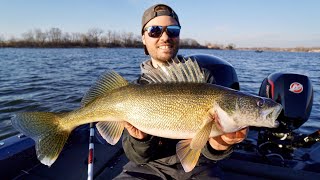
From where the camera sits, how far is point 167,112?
2.80 metres

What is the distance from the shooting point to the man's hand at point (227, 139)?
2836mm

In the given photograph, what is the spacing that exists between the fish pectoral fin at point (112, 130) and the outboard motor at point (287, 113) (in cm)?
244

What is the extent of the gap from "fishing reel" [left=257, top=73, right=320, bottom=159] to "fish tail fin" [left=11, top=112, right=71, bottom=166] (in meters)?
2.98

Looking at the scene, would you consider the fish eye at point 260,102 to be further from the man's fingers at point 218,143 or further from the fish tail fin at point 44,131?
the fish tail fin at point 44,131

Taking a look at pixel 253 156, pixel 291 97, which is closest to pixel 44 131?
pixel 253 156

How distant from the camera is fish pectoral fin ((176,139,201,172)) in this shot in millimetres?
2791

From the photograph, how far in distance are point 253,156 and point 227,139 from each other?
178cm

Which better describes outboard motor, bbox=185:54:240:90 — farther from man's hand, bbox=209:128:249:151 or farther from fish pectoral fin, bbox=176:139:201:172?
fish pectoral fin, bbox=176:139:201:172

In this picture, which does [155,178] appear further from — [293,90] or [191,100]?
[293,90]

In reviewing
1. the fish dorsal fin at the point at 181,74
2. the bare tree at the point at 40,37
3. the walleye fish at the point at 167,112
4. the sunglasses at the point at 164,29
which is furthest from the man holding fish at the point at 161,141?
the bare tree at the point at 40,37

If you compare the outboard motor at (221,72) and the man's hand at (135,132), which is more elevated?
the outboard motor at (221,72)

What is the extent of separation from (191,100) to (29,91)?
1189cm

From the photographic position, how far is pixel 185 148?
2.84m

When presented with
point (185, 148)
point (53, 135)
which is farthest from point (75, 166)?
point (185, 148)
